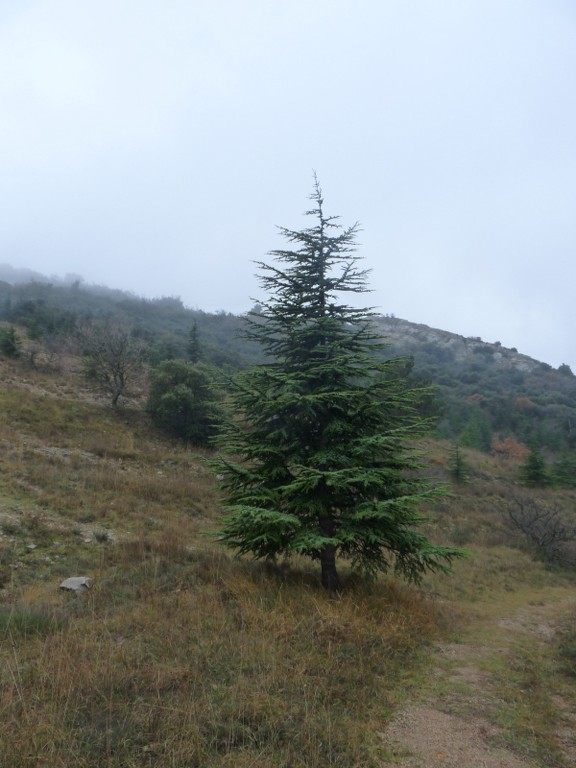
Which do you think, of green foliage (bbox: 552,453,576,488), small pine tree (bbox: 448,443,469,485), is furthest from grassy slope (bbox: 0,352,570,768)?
green foliage (bbox: 552,453,576,488)

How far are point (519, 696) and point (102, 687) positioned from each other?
4503 millimetres

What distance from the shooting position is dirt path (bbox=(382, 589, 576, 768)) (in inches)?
147

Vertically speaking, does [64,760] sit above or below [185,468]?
above

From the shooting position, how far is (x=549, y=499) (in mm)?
27719

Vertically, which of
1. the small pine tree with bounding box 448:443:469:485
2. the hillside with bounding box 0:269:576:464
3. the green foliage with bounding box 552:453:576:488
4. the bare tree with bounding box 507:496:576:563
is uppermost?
the hillside with bounding box 0:269:576:464

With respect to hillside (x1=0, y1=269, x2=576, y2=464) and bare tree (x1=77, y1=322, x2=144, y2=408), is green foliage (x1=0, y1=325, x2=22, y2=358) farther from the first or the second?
bare tree (x1=77, y1=322, x2=144, y2=408)

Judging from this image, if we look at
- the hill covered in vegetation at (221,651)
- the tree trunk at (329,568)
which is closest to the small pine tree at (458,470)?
the hill covered in vegetation at (221,651)

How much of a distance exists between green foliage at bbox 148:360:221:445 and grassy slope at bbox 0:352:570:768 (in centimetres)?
1063

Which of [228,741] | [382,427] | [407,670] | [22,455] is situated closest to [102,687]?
[228,741]

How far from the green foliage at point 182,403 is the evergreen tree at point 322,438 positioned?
15.3 m

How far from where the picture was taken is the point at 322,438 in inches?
302

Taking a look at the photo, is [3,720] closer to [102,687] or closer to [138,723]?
[102,687]

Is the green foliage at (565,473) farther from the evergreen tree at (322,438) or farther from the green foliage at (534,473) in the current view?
the evergreen tree at (322,438)

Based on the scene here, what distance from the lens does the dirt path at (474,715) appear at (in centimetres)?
374
